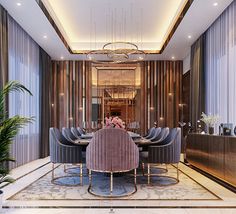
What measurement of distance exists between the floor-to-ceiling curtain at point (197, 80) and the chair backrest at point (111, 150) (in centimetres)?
428

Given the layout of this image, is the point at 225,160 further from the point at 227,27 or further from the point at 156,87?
the point at 156,87

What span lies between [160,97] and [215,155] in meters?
5.24

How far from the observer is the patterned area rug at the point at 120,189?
3.81 meters

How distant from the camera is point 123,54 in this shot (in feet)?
23.5

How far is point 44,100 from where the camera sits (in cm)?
884

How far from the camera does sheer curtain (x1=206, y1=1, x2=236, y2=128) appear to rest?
18.8 feet

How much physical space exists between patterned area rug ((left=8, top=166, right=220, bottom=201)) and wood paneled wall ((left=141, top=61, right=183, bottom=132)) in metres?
4.95

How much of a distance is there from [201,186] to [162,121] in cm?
577

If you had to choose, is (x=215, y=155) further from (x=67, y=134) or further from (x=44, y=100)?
(x=44, y=100)

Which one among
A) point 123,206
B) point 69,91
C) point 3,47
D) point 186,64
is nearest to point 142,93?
point 186,64

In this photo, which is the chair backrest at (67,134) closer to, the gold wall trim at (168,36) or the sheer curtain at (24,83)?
the sheer curtain at (24,83)

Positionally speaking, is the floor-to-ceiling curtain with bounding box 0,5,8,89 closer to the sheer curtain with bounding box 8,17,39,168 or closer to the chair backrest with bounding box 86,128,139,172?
the sheer curtain with bounding box 8,17,39,168

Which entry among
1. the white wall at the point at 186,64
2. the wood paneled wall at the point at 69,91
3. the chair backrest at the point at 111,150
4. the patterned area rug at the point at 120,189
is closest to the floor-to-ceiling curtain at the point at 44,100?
the wood paneled wall at the point at 69,91

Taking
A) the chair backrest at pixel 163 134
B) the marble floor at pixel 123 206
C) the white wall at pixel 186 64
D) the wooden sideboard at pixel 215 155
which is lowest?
the marble floor at pixel 123 206
